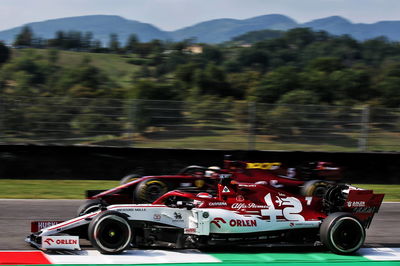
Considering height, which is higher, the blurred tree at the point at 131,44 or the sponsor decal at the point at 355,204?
the blurred tree at the point at 131,44

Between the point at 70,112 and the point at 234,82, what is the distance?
21.0 m

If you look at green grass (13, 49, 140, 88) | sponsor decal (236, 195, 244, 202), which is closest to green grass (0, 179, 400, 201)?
sponsor decal (236, 195, 244, 202)

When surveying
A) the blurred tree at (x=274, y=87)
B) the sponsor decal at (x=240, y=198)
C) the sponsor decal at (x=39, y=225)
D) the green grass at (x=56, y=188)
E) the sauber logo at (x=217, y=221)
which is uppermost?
the blurred tree at (x=274, y=87)

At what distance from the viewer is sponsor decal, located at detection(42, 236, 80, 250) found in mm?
6809

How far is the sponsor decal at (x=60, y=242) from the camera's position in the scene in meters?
6.81

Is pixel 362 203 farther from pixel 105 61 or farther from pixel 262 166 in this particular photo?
pixel 105 61

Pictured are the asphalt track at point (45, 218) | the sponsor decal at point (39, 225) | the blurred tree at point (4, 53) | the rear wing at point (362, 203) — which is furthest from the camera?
the blurred tree at point (4, 53)

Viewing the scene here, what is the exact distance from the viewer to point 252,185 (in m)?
7.45

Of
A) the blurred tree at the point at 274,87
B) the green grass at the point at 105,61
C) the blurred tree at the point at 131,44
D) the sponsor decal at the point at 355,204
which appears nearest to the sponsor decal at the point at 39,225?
the sponsor decal at the point at 355,204

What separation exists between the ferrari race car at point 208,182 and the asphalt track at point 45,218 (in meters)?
0.98

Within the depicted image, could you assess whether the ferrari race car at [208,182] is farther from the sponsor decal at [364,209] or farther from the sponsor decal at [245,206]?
the sponsor decal at [364,209]

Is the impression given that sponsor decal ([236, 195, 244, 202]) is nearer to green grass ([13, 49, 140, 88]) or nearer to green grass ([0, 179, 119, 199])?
green grass ([0, 179, 119, 199])

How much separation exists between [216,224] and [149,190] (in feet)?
5.97

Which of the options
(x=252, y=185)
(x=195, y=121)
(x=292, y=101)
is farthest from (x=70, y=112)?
(x=292, y=101)
